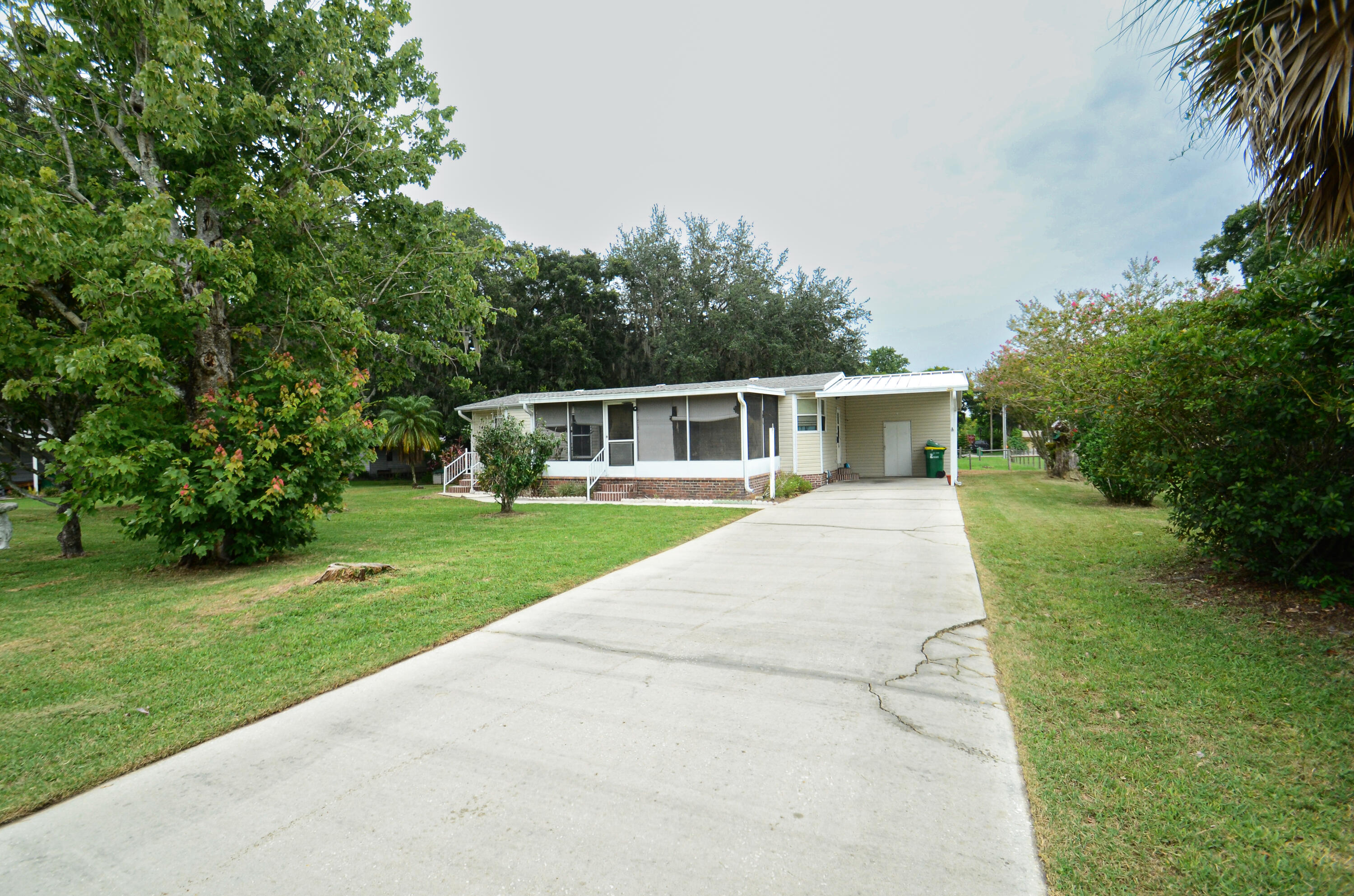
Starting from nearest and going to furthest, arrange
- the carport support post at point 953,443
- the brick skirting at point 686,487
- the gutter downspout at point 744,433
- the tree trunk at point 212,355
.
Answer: the tree trunk at point 212,355, the gutter downspout at point 744,433, the brick skirting at point 686,487, the carport support post at point 953,443

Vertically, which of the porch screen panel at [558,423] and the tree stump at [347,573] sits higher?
the porch screen panel at [558,423]

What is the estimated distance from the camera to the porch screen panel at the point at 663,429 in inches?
620

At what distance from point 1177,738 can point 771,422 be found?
13859mm

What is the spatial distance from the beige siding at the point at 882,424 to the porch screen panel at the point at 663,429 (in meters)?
7.01

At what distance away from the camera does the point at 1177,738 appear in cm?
302

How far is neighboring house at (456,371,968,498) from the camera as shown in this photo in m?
15.3

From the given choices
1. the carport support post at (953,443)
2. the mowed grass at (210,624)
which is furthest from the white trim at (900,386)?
the mowed grass at (210,624)

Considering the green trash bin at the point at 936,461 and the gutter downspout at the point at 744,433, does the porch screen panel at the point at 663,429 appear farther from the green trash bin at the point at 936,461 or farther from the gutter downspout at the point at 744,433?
the green trash bin at the point at 936,461

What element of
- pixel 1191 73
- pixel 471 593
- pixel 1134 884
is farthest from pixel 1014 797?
pixel 471 593

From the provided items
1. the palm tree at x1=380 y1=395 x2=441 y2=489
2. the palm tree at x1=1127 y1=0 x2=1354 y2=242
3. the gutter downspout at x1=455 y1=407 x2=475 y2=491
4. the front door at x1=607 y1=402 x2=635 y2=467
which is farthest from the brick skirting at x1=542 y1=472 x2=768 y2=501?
the palm tree at x1=1127 y1=0 x2=1354 y2=242

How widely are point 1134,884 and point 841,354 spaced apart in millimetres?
30029

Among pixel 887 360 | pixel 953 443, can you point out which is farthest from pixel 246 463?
pixel 887 360

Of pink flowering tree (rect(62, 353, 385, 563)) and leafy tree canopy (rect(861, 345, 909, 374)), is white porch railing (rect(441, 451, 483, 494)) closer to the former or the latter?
pink flowering tree (rect(62, 353, 385, 563))

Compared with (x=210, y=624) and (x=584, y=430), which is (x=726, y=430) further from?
(x=210, y=624)
